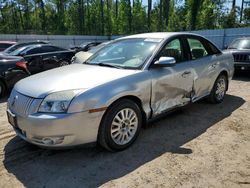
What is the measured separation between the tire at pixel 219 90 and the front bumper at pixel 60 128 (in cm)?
329

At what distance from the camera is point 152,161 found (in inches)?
141

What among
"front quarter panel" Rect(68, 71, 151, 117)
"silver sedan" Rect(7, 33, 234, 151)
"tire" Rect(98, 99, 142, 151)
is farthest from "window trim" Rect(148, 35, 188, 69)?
"tire" Rect(98, 99, 142, 151)

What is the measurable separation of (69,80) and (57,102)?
1.57 feet

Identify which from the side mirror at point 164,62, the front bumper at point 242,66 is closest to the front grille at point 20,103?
the side mirror at point 164,62

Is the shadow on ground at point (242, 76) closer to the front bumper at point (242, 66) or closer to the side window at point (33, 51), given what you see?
the front bumper at point (242, 66)

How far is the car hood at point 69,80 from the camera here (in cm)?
345

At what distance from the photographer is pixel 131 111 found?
3873mm

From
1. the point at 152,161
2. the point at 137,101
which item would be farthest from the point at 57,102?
the point at 152,161

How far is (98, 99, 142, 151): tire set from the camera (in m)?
3.58

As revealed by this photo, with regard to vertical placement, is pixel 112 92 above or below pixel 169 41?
below

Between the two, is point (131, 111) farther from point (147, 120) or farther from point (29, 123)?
point (29, 123)

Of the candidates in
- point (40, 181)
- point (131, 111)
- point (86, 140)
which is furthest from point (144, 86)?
point (40, 181)

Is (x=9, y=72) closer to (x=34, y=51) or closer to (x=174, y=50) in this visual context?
(x=34, y=51)

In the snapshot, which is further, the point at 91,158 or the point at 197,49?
the point at 197,49
